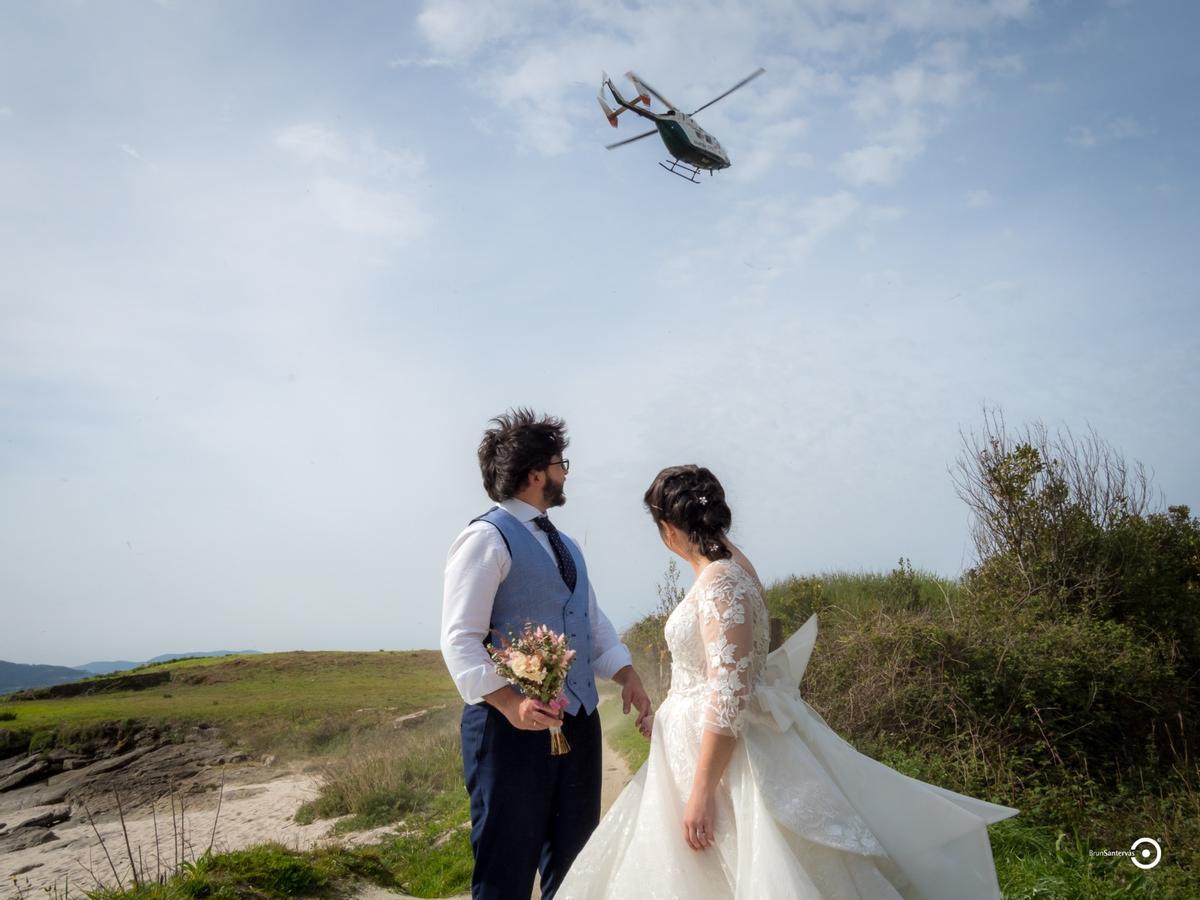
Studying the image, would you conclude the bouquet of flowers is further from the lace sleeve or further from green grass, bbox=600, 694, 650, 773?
green grass, bbox=600, 694, 650, 773

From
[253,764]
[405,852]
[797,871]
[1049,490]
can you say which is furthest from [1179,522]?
[253,764]

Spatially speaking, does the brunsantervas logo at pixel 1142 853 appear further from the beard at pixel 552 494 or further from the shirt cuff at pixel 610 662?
the beard at pixel 552 494

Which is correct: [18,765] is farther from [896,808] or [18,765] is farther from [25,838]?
[896,808]

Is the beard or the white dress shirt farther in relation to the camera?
the beard

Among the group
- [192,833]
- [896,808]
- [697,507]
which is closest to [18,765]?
[192,833]

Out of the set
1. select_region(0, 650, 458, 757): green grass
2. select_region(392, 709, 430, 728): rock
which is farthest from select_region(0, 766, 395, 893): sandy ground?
select_region(392, 709, 430, 728): rock

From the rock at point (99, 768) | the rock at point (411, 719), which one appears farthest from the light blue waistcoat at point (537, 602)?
the rock at point (99, 768)

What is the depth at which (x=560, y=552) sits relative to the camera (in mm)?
3283

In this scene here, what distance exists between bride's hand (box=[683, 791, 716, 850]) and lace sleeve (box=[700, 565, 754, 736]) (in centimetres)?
24

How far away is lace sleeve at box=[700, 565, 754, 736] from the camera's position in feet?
8.60

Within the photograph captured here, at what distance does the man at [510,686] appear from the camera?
2.84 m

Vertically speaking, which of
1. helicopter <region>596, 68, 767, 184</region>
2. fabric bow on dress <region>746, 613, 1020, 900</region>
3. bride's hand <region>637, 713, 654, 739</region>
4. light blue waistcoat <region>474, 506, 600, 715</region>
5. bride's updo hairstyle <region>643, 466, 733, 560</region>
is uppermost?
helicopter <region>596, 68, 767, 184</region>

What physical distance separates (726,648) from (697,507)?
0.52 metres

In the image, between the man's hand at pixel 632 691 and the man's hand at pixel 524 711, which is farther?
the man's hand at pixel 632 691
